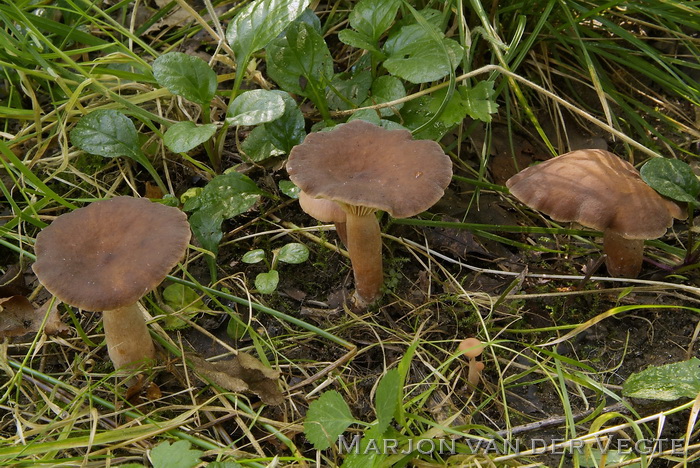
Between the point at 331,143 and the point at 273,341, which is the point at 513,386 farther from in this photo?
the point at 331,143

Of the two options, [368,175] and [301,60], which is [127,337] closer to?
[368,175]

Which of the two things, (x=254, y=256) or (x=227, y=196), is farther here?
(x=227, y=196)

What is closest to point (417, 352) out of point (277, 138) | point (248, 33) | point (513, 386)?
point (513, 386)

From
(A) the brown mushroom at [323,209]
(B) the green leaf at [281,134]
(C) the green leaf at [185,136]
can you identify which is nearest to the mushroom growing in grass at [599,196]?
(A) the brown mushroom at [323,209]

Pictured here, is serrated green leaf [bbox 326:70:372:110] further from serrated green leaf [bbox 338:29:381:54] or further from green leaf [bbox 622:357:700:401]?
green leaf [bbox 622:357:700:401]

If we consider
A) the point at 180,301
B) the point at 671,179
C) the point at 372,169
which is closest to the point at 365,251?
the point at 372,169

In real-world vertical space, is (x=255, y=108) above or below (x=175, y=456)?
above
